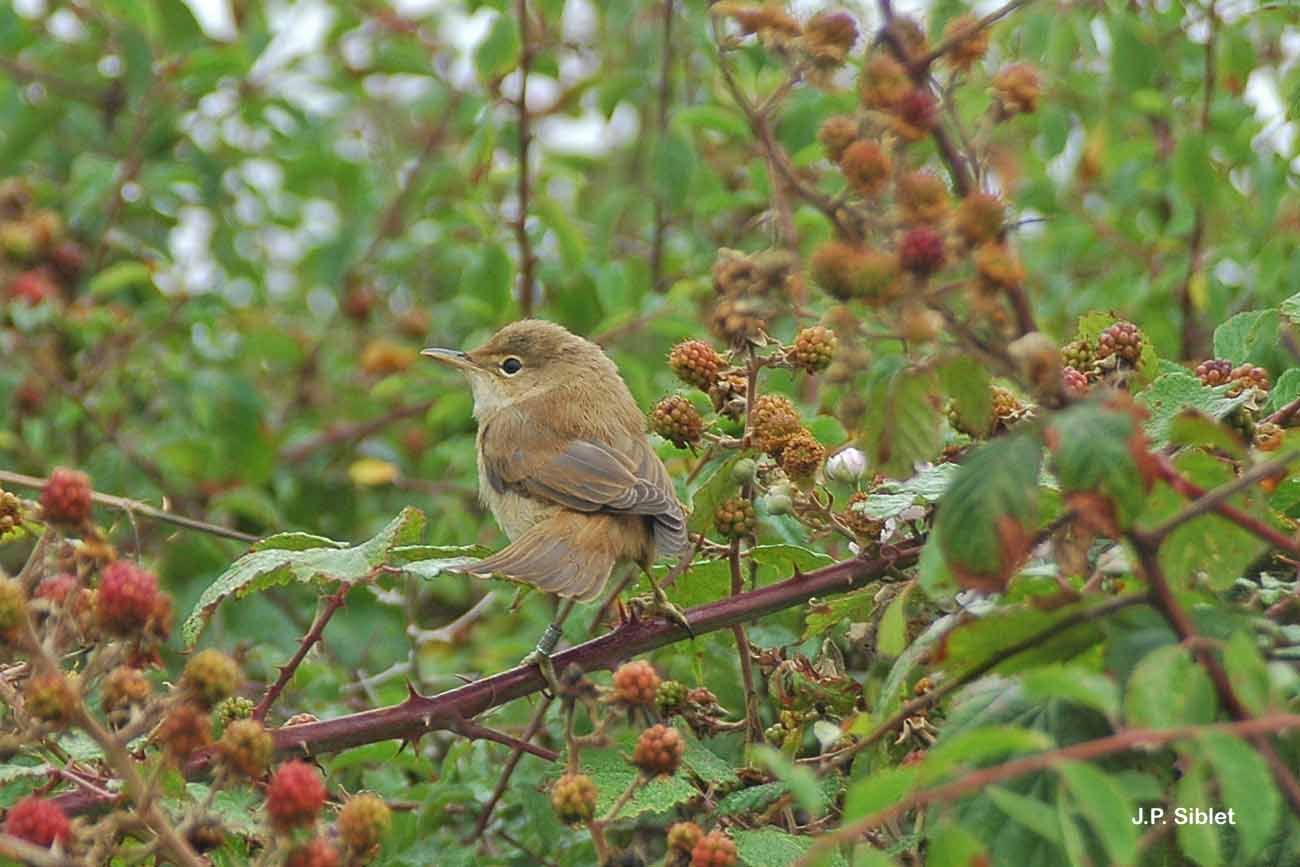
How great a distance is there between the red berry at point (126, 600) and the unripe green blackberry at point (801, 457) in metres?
1.13

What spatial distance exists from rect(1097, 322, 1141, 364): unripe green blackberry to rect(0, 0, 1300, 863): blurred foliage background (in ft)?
3.75

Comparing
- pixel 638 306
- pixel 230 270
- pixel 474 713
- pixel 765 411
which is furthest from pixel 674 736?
pixel 230 270

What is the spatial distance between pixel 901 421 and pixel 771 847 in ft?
2.25

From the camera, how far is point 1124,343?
2602mm

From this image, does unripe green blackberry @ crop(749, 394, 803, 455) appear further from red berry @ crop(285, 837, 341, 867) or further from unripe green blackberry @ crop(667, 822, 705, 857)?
red berry @ crop(285, 837, 341, 867)

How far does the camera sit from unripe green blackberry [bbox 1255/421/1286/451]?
2.36 meters

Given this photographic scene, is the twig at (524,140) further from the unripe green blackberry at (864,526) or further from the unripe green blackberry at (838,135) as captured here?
the unripe green blackberry at (838,135)

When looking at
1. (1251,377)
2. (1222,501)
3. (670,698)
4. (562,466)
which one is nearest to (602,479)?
(562,466)

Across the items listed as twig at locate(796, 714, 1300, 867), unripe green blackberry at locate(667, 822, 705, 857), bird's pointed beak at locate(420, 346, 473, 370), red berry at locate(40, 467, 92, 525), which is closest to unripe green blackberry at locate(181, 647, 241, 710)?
red berry at locate(40, 467, 92, 525)

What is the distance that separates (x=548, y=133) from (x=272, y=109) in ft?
3.96

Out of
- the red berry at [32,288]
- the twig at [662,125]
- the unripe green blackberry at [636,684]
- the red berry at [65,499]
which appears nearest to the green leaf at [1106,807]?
the unripe green blackberry at [636,684]

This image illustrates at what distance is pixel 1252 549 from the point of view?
78.5 inches

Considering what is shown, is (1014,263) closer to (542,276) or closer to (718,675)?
(718,675)

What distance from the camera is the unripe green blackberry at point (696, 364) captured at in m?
2.84
